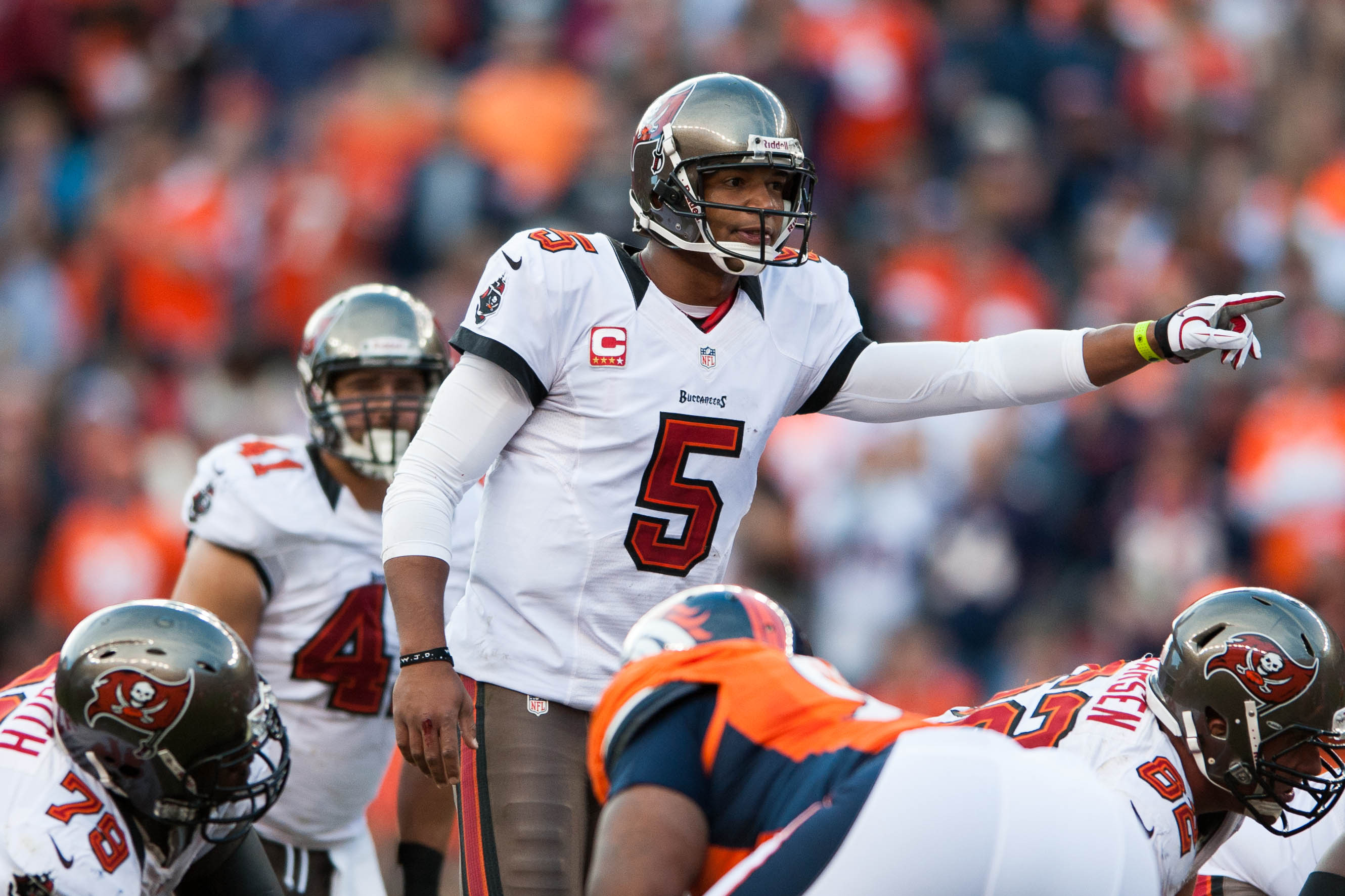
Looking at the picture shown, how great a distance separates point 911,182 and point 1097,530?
108 inches

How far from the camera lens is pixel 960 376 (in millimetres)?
4203

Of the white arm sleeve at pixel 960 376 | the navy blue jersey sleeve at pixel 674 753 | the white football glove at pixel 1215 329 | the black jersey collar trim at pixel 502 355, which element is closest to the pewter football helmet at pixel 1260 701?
the white football glove at pixel 1215 329

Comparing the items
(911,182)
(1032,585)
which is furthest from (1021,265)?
(1032,585)

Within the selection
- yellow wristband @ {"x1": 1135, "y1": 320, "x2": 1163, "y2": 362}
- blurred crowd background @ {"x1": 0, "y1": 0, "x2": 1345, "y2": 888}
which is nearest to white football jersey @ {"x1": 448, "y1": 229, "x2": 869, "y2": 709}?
yellow wristband @ {"x1": 1135, "y1": 320, "x2": 1163, "y2": 362}

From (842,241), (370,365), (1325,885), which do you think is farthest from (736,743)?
(842,241)

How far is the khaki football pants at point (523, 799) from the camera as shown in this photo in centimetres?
369

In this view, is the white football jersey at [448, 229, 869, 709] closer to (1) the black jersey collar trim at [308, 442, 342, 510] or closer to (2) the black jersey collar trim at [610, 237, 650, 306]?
(2) the black jersey collar trim at [610, 237, 650, 306]

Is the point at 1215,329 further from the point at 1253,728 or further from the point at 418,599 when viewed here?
the point at 418,599

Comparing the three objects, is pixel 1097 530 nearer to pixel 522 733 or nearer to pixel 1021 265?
pixel 1021 265

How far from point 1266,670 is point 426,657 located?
1.81 meters

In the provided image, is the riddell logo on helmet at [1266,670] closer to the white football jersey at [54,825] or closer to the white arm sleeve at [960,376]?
the white arm sleeve at [960,376]

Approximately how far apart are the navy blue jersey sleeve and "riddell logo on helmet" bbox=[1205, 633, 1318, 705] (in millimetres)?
1450

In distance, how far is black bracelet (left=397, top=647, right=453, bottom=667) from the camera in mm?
3617

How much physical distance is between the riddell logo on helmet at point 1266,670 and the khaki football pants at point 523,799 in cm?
142
